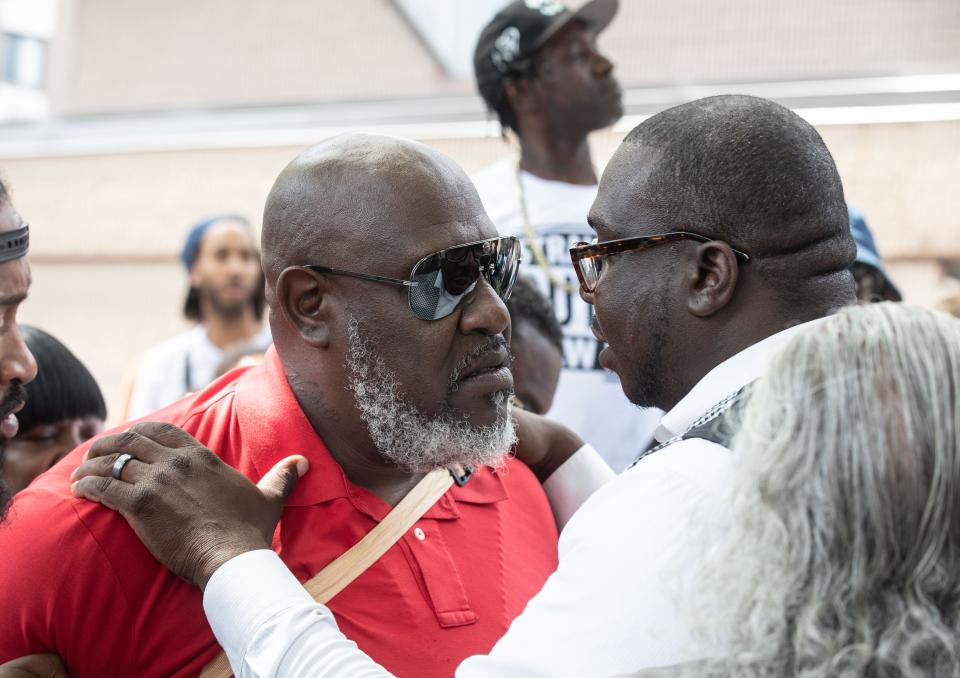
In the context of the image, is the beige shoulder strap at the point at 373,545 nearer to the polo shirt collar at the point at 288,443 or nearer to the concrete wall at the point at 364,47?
the polo shirt collar at the point at 288,443

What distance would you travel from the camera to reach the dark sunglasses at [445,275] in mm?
2717

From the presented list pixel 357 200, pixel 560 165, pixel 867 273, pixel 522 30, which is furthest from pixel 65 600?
pixel 522 30

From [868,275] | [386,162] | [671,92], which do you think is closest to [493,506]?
[386,162]

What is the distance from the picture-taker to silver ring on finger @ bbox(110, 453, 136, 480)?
2.37m

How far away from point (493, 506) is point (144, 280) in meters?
10.3

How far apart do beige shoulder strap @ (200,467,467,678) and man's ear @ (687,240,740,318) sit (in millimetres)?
835

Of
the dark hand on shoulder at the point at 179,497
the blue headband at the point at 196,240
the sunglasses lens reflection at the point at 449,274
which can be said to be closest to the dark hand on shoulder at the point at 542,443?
the sunglasses lens reflection at the point at 449,274

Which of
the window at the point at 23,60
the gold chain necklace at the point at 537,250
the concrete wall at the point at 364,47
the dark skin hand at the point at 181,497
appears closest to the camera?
the dark skin hand at the point at 181,497

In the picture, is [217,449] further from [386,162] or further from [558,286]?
[558,286]

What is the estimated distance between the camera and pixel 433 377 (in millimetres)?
2783

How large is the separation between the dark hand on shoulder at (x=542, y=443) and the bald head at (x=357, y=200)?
0.74 m

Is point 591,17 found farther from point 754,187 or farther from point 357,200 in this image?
point 754,187

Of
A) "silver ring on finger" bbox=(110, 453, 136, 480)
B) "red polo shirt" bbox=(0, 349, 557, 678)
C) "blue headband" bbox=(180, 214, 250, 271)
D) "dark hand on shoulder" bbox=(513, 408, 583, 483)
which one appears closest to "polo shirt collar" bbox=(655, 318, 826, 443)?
"red polo shirt" bbox=(0, 349, 557, 678)

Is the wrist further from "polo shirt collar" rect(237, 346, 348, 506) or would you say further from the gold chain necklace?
the gold chain necklace
